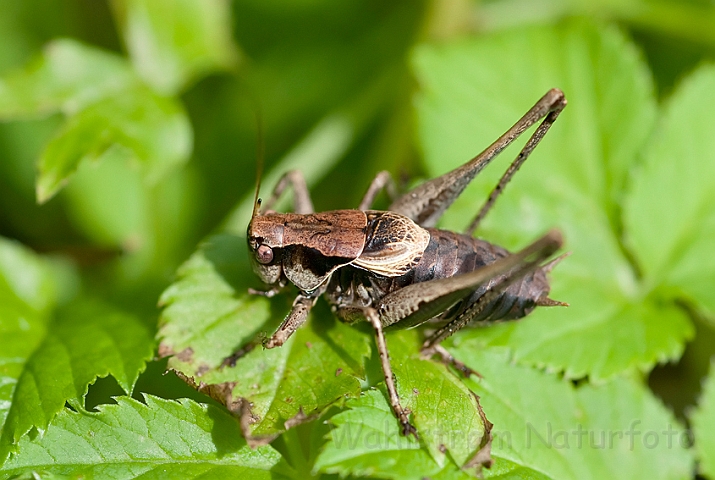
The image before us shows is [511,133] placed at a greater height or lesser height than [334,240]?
greater

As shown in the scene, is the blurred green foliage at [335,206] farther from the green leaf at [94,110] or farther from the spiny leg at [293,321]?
the spiny leg at [293,321]

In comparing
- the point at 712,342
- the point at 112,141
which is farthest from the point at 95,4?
the point at 712,342

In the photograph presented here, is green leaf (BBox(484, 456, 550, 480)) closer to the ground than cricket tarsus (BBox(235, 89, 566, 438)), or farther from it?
closer to the ground

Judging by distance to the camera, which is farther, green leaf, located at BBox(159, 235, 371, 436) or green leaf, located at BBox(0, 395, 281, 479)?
green leaf, located at BBox(159, 235, 371, 436)

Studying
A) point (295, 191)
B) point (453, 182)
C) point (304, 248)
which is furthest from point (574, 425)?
point (295, 191)

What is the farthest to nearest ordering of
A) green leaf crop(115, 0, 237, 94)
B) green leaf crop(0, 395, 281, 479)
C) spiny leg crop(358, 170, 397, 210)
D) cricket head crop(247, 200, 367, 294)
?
green leaf crop(115, 0, 237, 94) → spiny leg crop(358, 170, 397, 210) → cricket head crop(247, 200, 367, 294) → green leaf crop(0, 395, 281, 479)

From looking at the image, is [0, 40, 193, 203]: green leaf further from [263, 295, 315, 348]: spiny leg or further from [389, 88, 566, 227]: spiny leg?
[389, 88, 566, 227]: spiny leg

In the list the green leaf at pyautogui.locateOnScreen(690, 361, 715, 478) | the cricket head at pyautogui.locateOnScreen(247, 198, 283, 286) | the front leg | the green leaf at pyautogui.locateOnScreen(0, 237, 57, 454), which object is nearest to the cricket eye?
the cricket head at pyautogui.locateOnScreen(247, 198, 283, 286)

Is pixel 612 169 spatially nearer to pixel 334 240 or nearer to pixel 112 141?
pixel 334 240

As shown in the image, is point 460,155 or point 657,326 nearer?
point 657,326
